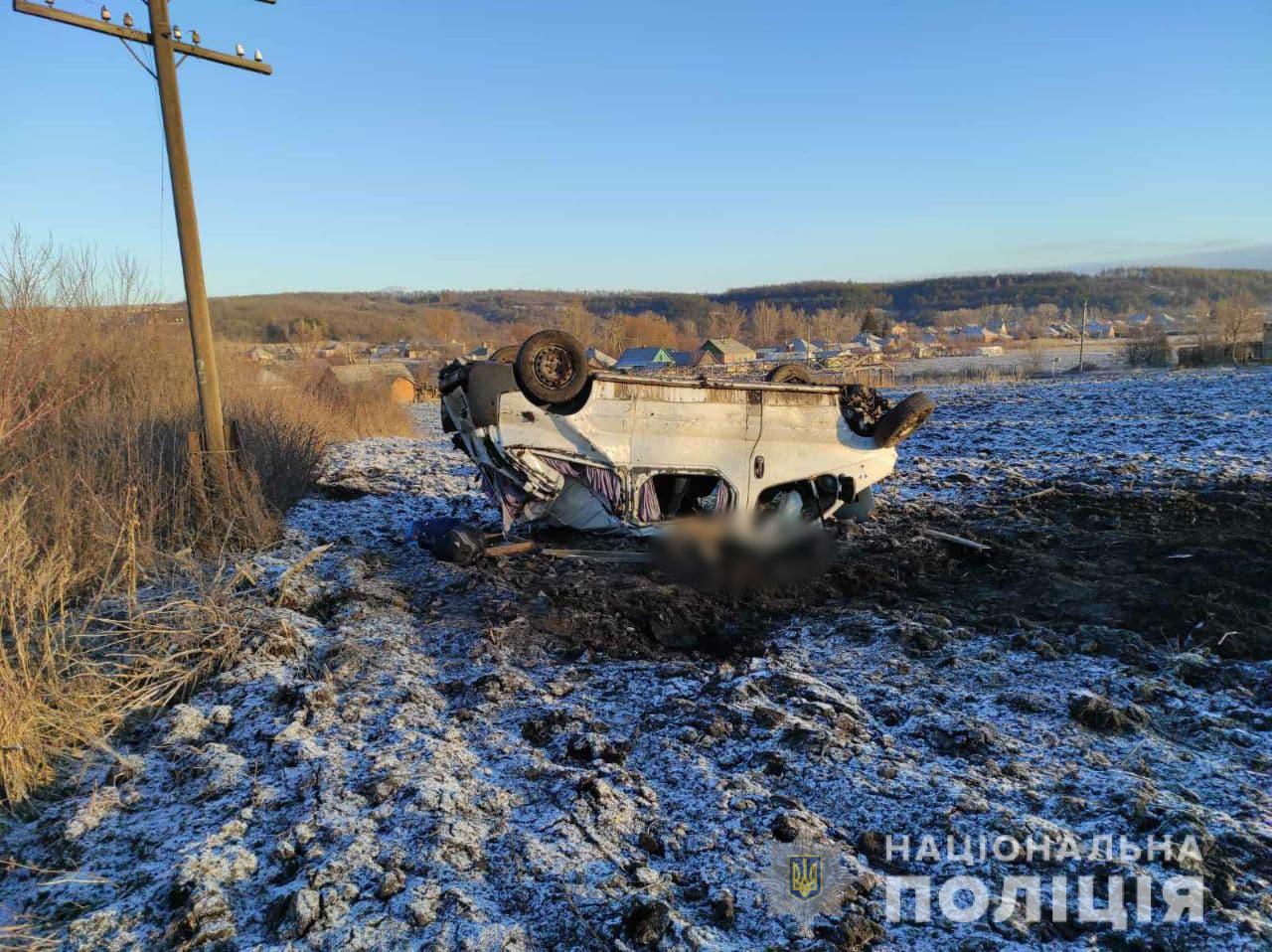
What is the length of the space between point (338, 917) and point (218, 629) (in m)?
2.79

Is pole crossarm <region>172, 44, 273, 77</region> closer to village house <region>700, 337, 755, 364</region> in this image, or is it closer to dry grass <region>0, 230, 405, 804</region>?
dry grass <region>0, 230, 405, 804</region>

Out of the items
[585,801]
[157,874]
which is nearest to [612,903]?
[585,801]

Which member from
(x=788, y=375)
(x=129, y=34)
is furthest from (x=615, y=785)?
(x=129, y=34)

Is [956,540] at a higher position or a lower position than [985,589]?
higher

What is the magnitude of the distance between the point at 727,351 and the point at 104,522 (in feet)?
224

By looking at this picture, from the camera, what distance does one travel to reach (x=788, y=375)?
8047mm

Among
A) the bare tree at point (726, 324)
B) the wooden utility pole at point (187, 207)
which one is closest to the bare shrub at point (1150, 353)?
the wooden utility pole at point (187, 207)

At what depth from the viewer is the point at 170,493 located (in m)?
7.87

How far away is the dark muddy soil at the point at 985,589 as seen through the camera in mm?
5309

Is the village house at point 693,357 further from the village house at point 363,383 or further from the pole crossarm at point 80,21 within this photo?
the pole crossarm at point 80,21

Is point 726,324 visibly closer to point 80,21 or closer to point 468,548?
point 80,21

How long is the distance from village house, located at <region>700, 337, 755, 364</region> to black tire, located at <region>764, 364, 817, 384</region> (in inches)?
2395

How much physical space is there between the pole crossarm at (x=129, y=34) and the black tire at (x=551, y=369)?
5224 mm

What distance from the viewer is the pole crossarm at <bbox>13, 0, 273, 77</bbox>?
7.20 metres
